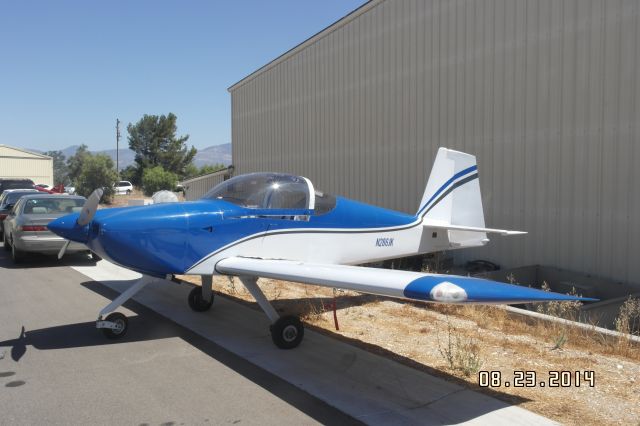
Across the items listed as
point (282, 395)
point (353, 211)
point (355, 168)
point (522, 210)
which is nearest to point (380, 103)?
point (355, 168)

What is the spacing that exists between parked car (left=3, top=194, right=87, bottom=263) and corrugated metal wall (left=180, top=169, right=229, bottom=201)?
31.4 ft

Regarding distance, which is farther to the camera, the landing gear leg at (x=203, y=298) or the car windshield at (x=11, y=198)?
the car windshield at (x=11, y=198)

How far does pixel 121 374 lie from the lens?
4.42 meters

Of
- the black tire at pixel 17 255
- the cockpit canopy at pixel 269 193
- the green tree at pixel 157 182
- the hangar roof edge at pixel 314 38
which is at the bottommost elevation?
the black tire at pixel 17 255

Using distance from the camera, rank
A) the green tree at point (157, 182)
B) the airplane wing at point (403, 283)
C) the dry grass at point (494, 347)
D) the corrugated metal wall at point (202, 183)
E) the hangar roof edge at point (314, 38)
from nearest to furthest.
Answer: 1. the airplane wing at point (403, 283)
2. the dry grass at point (494, 347)
3. the hangar roof edge at point (314, 38)
4. the corrugated metal wall at point (202, 183)
5. the green tree at point (157, 182)

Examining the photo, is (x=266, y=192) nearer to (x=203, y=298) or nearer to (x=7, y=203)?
(x=203, y=298)

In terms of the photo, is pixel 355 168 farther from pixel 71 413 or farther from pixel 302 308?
pixel 71 413

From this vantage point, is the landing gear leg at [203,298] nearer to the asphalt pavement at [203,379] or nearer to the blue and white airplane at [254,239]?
the blue and white airplane at [254,239]

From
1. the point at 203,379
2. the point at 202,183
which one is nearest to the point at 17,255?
the point at 203,379

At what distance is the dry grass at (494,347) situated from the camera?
155 inches

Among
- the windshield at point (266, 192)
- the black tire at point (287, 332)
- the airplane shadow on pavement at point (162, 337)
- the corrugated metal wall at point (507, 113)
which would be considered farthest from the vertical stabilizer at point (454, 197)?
the airplane shadow on pavement at point (162, 337)

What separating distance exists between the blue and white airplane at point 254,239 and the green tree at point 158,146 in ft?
190

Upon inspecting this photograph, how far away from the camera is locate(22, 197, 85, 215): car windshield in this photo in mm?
10752

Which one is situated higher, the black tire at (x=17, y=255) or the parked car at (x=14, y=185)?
the parked car at (x=14, y=185)
